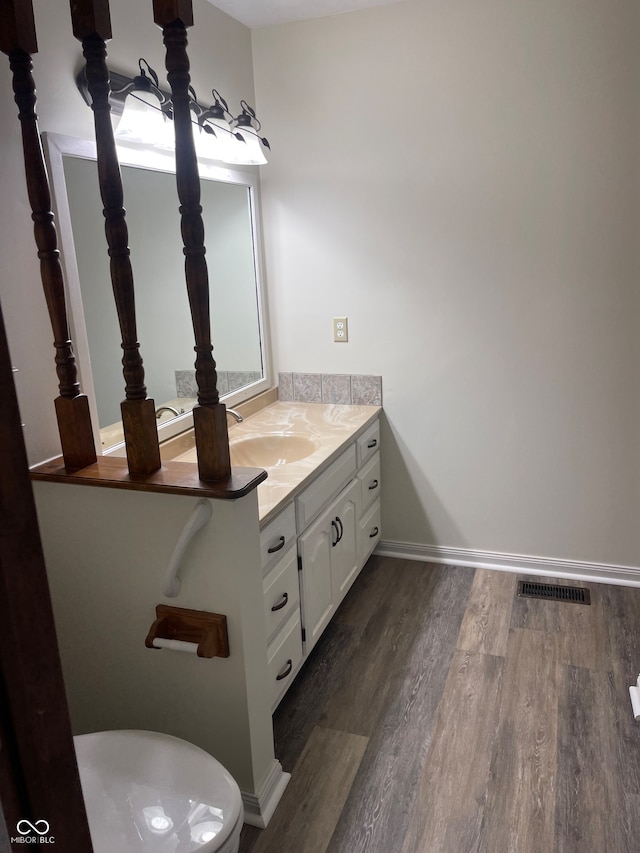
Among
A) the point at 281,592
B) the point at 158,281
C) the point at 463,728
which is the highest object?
the point at 158,281

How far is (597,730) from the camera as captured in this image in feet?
6.77

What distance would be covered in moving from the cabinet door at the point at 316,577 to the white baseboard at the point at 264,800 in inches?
19.0

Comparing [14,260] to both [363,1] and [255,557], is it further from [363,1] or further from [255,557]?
[363,1]

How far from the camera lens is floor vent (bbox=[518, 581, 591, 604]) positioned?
9.20ft

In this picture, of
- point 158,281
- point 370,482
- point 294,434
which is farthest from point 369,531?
point 158,281

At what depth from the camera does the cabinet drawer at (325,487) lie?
218 cm

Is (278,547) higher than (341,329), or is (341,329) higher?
(341,329)

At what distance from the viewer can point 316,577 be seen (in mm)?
2342

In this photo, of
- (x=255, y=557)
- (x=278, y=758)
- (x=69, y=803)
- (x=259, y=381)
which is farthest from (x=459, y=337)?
(x=69, y=803)

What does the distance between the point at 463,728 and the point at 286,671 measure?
59 centimetres

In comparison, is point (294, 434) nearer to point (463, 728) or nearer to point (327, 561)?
point (327, 561)

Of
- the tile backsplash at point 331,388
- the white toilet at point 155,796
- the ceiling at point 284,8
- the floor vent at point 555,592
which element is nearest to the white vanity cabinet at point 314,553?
the tile backsplash at point 331,388

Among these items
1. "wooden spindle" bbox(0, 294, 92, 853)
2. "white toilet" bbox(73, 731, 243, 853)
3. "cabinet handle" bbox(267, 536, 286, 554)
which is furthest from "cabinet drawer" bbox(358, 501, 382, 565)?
"wooden spindle" bbox(0, 294, 92, 853)

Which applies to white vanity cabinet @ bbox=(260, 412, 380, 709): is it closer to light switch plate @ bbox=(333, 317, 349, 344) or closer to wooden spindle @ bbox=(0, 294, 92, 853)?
light switch plate @ bbox=(333, 317, 349, 344)
